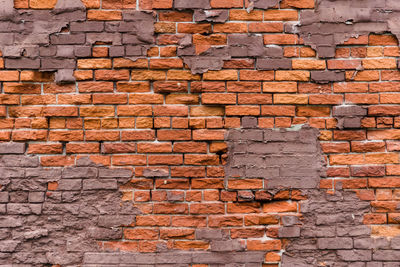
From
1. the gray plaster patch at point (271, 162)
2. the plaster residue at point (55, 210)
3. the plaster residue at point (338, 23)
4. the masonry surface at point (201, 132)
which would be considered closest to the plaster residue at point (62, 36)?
the masonry surface at point (201, 132)

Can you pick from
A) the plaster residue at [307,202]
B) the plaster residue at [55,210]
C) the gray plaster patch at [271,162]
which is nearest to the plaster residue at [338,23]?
the plaster residue at [307,202]

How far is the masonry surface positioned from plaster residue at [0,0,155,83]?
1cm

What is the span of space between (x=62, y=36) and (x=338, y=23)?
198 cm

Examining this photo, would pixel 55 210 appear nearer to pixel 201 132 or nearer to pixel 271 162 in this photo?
pixel 201 132

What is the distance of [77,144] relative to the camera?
215cm

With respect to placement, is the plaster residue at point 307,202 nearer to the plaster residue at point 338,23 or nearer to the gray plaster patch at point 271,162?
the gray plaster patch at point 271,162

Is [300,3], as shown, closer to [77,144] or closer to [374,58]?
[374,58]

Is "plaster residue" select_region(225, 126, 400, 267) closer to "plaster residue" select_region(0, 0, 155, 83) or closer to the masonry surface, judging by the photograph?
the masonry surface

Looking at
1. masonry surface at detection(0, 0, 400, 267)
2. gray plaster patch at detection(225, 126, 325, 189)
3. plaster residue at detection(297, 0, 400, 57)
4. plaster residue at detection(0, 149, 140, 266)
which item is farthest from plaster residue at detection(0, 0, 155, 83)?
plaster residue at detection(297, 0, 400, 57)

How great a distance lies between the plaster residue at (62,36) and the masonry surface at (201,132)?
0.01 metres

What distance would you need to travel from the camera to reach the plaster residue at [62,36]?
6.98 feet

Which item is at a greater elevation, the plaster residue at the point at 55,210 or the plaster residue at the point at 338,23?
the plaster residue at the point at 338,23

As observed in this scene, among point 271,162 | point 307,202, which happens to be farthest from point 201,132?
point 307,202

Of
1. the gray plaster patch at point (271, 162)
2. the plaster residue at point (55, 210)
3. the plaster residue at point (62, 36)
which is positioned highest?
the plaster residue at point (62, 36)
